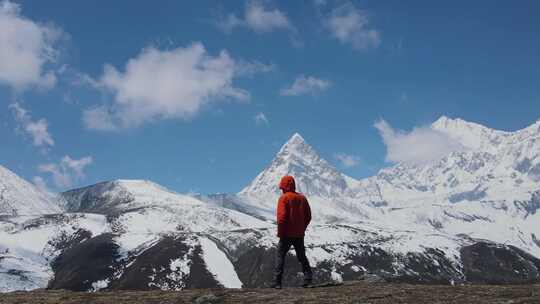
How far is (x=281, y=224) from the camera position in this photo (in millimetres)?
25234

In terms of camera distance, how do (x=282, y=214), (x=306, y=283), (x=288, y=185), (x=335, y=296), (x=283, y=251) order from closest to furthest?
(x=335, y=296), (x=282, y=214), (x=288, y=185), (x=306, y=283), (x=283, y=251)

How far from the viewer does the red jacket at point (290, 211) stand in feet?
82.5

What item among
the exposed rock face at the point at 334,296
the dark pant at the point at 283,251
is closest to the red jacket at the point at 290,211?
the dark pant at the point at 283,251

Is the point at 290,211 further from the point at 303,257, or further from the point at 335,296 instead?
the point at 335,296

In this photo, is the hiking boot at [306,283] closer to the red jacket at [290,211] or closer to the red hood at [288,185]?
the red jacket at [290,211]

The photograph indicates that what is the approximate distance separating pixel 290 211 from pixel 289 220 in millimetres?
398

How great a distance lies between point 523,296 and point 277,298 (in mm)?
7915

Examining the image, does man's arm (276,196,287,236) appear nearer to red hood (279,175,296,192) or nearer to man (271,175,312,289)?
man (271,175,312,289)

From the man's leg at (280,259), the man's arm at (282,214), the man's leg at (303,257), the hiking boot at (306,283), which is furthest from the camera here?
the man's leg at (303,257)

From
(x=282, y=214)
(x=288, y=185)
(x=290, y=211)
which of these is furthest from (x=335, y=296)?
(x=288, y=185)

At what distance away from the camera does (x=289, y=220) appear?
25.4 metres

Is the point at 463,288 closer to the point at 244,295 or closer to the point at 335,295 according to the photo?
the point at 335,295

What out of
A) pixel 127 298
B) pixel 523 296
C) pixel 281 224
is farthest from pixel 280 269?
pixel 523 296

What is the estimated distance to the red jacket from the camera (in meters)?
25.2
